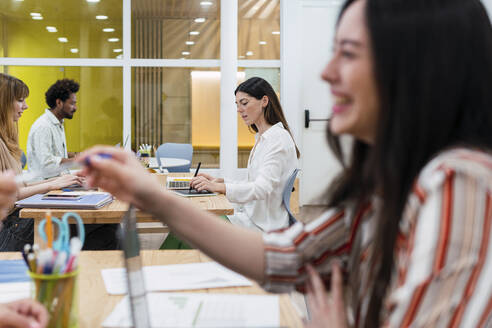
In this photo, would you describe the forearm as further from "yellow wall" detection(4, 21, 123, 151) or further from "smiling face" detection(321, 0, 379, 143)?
"yellow wall" detection(4, 21, 123, 151)

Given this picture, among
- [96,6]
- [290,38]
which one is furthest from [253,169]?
[96,6]

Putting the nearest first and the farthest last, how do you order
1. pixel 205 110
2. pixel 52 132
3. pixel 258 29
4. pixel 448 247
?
pixel 448 247, pixel 52 132, pixel 258 29, pixel 205 110

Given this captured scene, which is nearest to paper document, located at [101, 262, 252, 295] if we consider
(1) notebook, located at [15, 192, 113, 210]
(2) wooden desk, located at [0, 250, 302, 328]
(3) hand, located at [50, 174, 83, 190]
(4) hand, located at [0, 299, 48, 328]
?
(2) wooden desk, located at [0, 250, 302, 328]

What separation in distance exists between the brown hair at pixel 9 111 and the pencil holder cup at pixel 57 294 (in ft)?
7.21

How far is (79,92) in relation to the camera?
6.60 metres

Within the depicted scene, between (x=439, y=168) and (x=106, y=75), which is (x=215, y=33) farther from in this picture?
(x=439, y=168)

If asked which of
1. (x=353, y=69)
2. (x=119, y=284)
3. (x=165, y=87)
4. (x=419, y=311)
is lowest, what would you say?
(x=119, y=284)

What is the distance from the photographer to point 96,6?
→ 6.55 meters

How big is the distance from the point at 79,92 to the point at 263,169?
4651 millimetres

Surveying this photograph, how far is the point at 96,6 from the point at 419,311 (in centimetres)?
678

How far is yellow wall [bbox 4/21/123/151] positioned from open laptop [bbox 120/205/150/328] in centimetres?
606

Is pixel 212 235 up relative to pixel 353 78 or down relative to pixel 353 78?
down

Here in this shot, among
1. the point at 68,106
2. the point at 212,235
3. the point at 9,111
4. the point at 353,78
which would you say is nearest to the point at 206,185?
the point at 9,111

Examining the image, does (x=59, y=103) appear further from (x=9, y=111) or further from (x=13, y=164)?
(x=13, y=164)
